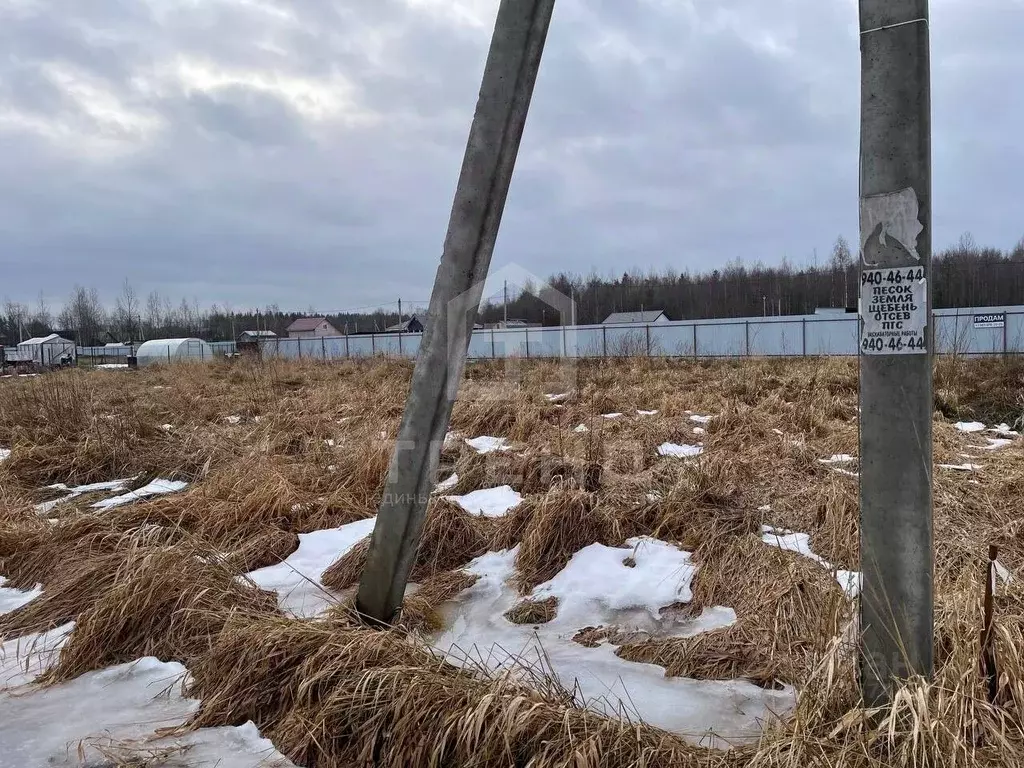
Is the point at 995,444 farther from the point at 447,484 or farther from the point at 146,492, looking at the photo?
the point at 146,492

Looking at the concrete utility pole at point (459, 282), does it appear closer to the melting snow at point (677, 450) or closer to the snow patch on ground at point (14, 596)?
the snow patch on ground at point (14, 596)

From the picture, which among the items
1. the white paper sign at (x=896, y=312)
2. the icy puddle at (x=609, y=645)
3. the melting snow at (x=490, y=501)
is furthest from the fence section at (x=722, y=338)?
the white paper sign at (x=896, y=312)

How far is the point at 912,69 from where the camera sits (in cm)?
152

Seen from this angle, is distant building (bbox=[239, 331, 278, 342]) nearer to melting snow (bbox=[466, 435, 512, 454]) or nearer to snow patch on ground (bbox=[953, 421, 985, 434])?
melting snow (bbox=[466, 435, 512, 454])

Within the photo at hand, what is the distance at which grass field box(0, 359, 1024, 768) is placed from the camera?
6.07ft

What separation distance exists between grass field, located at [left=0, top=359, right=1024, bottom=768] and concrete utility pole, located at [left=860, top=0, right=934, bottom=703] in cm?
29

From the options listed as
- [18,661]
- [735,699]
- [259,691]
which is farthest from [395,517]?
[18,661]

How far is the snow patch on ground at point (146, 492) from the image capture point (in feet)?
15.5

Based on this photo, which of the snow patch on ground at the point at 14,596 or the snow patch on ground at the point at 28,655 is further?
the snow patch on ground at the point at 14,596

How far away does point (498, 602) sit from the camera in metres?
3.30

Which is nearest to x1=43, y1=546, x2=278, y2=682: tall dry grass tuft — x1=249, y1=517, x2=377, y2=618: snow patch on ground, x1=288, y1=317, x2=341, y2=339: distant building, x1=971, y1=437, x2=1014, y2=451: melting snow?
x1=249, y1=517, x2=377, y2=618: snow patch on ground

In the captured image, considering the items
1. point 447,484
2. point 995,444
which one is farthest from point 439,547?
point 995,444

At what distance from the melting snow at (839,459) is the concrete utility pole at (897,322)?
13.1 ft

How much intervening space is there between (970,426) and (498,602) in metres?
6.78
